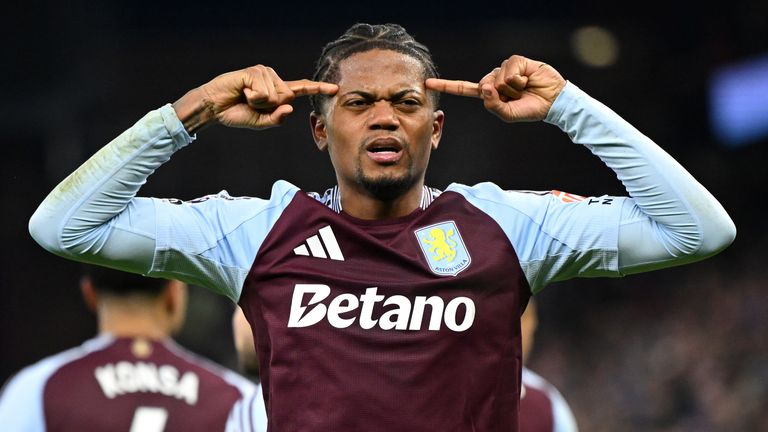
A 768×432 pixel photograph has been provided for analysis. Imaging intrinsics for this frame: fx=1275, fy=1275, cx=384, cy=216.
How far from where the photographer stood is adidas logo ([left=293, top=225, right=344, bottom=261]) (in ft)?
10.6

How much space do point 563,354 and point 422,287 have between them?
395 inches

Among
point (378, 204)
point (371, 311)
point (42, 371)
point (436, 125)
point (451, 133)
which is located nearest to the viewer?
point (371, 311)

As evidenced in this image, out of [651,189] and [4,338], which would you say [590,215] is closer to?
[651,189]

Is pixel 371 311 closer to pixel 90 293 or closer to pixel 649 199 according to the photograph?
pixel 649 199

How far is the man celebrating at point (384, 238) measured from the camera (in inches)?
122

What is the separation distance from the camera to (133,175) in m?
3.20

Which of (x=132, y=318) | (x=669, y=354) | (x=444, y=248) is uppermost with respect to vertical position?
(x=444, y=248)

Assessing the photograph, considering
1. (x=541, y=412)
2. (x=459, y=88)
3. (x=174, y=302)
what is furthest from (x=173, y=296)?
(x=459, y=88)

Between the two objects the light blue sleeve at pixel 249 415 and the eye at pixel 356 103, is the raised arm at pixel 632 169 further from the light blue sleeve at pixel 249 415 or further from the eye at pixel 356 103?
the light blue sleeve at pixel 249 415

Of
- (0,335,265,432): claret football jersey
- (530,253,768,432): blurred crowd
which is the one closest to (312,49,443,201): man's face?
(0,335,265,432): claret football jersey

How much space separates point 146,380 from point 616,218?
2021 millimetres

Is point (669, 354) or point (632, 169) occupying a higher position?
point (632, 169)

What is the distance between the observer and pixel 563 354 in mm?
12969

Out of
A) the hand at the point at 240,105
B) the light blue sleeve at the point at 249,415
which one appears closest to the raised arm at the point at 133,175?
the hand at the point at 240,105
